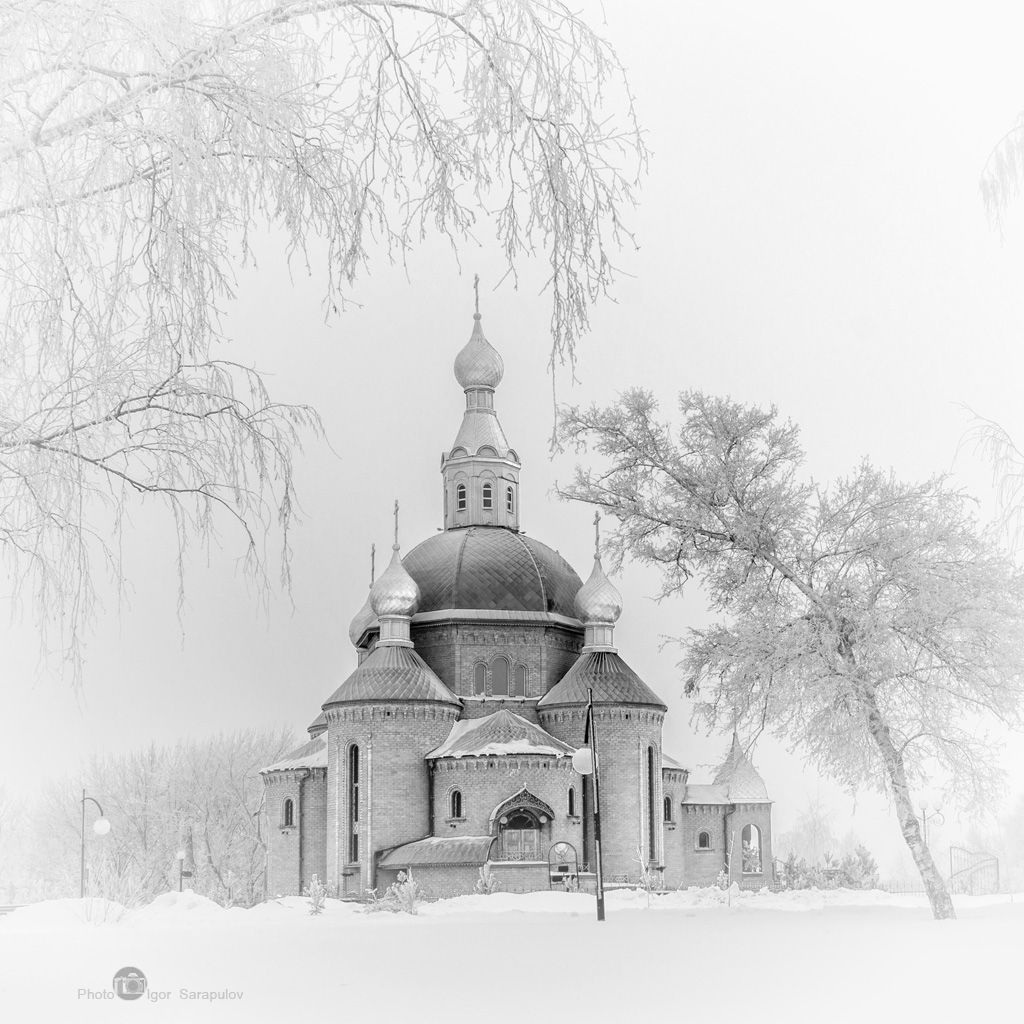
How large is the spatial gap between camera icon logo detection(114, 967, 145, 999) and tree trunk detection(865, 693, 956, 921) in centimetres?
794

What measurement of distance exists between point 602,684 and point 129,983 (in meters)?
31.4

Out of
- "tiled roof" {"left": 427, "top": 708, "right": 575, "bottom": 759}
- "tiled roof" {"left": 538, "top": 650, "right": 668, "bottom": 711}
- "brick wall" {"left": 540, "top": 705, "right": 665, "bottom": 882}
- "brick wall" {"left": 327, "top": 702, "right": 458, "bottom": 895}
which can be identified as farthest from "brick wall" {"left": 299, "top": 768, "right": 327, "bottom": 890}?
"brick wall" {"left": 540, "top": 705, "right": 665, "bottom": 882}

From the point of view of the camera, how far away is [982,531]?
49.3ft

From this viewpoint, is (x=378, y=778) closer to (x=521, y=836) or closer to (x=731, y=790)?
(x=521, y=836)

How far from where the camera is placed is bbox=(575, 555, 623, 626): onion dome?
4150 cm

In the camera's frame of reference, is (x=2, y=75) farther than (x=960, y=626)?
No

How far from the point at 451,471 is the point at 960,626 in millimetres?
32345

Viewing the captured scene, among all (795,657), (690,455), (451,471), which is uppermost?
(451,471)

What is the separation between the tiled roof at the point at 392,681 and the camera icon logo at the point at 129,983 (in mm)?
29257

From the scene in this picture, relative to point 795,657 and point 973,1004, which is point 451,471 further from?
point 973,1004

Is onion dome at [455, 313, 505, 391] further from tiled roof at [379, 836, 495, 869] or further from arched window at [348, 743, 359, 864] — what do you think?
tiled roof at [379, 836, 495, 869]

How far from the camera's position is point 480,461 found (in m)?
45.4

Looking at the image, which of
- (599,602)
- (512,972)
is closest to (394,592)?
(599,602)

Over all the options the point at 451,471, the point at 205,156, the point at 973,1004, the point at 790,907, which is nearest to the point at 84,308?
the point at 205,156
